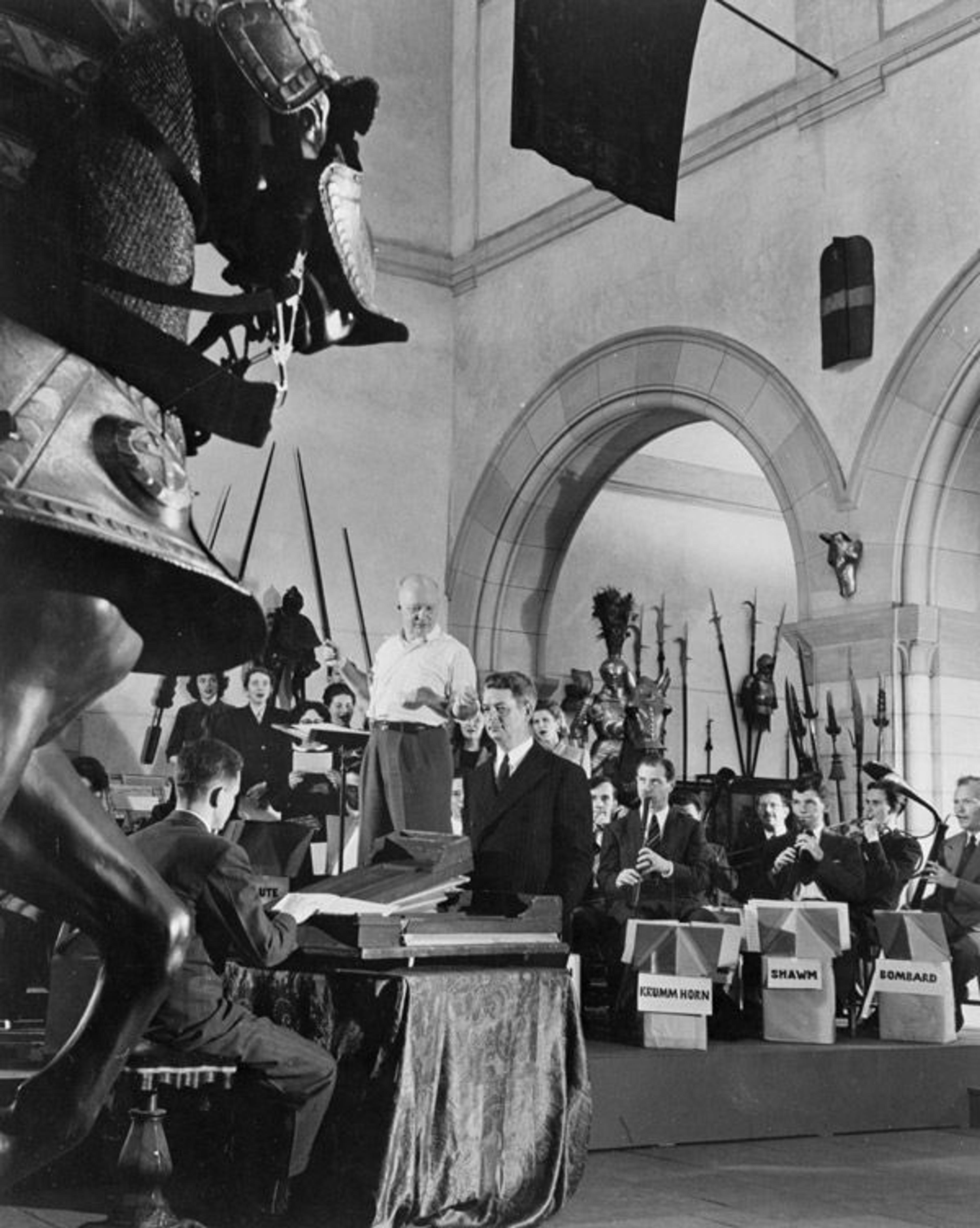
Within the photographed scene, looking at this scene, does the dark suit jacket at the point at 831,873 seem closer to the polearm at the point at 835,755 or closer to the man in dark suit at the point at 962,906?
the man in dark suit at the point at 962,906

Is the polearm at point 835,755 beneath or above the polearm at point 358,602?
beneath

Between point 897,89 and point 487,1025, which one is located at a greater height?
point 897,89

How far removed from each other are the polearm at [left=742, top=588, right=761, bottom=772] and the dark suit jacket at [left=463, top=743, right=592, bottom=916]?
9.78 m

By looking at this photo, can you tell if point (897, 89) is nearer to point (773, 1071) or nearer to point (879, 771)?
point (879, 771)

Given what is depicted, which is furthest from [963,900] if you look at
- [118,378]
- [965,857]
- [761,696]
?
[761,696]

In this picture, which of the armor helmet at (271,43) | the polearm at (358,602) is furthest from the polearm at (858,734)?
the armor helmet at (271,43)

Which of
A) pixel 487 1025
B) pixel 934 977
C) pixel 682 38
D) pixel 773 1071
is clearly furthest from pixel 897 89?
pixel 487 1025

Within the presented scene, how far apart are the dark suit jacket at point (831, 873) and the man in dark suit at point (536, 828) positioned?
2.62 metres

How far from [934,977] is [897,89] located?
632 centimetres

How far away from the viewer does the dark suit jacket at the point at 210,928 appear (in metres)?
3.71

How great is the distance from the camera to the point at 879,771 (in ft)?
28.8

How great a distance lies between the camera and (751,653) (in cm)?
1612

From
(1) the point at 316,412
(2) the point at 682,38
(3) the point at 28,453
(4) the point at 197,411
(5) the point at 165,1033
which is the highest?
(2) the point at 682,38

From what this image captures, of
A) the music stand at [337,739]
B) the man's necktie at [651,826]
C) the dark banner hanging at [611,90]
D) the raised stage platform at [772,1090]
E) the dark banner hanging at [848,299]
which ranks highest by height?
the dark banner hanging at [611,90]
